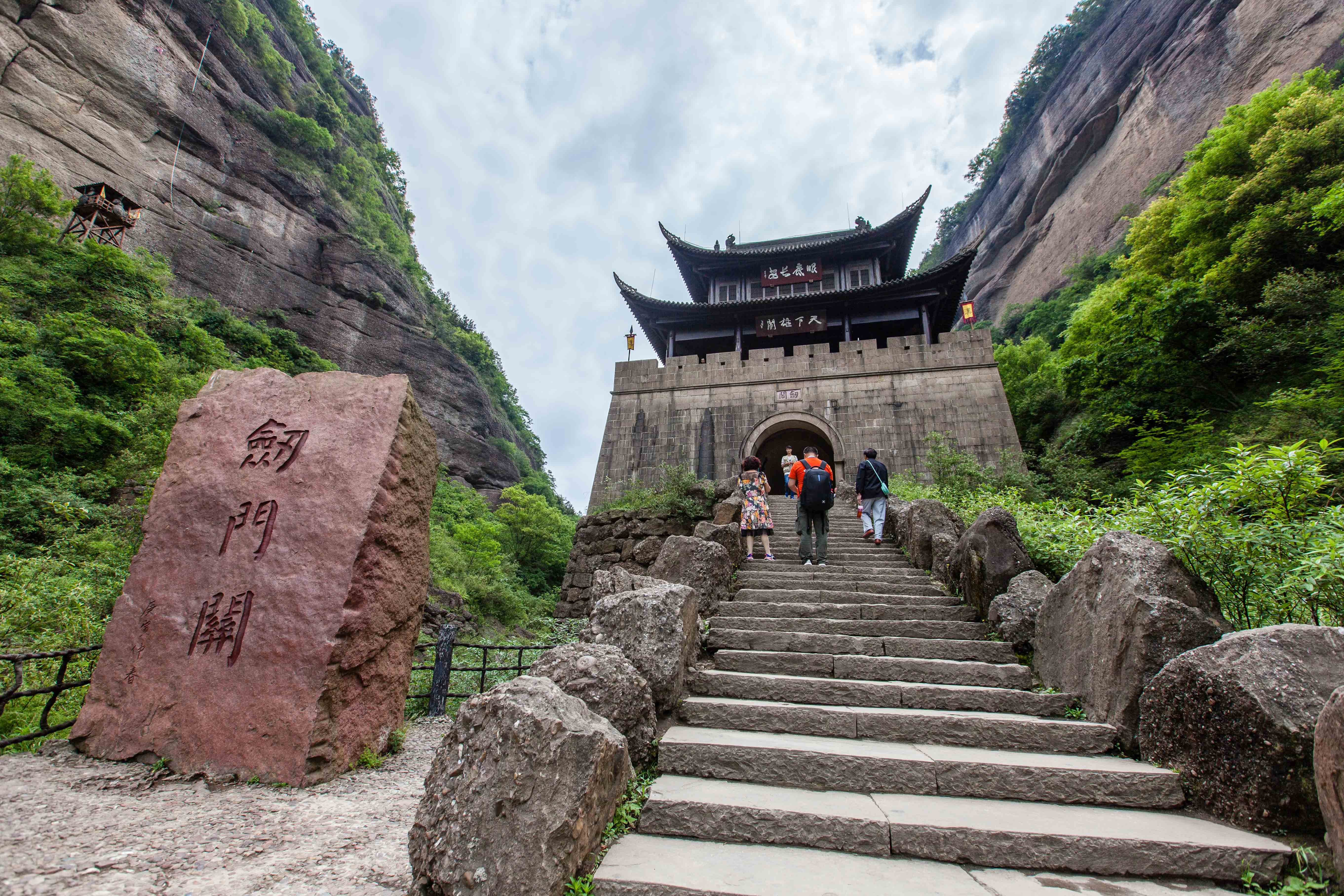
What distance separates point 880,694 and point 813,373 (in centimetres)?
1096

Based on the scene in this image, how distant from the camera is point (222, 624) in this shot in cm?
270

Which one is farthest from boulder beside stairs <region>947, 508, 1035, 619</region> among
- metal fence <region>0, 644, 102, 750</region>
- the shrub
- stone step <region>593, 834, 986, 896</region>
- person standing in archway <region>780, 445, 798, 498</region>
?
the shrub

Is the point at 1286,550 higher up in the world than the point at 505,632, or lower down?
higher up

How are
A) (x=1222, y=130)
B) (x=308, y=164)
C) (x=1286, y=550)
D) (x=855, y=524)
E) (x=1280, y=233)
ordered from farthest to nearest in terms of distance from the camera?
1. (x=308, y=164)
2. (x=1222, y=130)
3. (x=1280, y=233)
4. (x=855, y=524)
5. (x=1286, y=550)

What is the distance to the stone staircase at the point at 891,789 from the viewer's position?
1632 millimetres

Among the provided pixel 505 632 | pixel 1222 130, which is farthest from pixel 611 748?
pixel 1222 130

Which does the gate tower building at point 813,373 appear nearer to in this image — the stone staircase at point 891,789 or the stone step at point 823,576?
the stone step at point 823,576

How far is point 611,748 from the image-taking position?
1760mm

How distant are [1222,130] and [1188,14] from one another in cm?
2039

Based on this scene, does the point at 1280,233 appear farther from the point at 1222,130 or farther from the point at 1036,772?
the point at 1036,772

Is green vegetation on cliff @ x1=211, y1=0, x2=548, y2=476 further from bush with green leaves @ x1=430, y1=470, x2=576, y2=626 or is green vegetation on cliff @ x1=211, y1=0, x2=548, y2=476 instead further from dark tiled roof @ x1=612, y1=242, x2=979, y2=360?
dark tiled roof @ x1=612, y1=242, x2=979, y2=360

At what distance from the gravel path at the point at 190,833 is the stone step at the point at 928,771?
118 cm

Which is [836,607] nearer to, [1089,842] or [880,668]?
[880,668]

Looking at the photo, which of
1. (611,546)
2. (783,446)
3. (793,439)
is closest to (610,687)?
(611,546)
